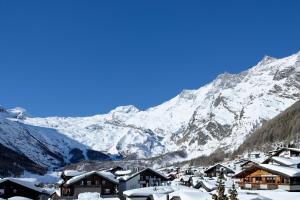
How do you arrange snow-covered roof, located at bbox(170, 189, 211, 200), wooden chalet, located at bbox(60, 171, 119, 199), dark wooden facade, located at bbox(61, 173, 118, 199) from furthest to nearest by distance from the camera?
dark wooden facade, located at bbox(61, 173, 118, 199), wooden chalet, located at bbox(60, 171, 119, 199), snow-covered roof, located at bbox(170, 189, 211, 200)

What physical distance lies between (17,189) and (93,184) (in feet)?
58.0

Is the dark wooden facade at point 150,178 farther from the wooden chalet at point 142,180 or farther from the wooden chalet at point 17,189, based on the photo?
the wooden chalet at point 17,189

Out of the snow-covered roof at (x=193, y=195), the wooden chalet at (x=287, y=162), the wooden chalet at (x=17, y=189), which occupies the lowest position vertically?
the snow-covered roof at (x=193, y=195)

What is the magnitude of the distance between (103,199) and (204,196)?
3717cm

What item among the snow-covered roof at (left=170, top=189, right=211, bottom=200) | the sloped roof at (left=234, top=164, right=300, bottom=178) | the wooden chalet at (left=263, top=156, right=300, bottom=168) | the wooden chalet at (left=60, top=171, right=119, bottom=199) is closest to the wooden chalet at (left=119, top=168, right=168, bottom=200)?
the wooden chalet at (left=60, top=171, right=119, bottom=199)

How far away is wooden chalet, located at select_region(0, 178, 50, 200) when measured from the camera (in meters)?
72.9

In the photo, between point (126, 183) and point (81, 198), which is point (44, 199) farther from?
point (126, 183)

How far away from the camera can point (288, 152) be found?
4702 inches

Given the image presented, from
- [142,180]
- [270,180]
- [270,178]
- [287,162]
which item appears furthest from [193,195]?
[142,180]

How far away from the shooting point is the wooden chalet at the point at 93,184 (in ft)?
287

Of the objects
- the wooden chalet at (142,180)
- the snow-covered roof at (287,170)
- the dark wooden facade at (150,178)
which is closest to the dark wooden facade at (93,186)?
Result: the wooden chalet at (142,180)

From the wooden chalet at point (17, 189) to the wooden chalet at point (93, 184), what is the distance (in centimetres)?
1383

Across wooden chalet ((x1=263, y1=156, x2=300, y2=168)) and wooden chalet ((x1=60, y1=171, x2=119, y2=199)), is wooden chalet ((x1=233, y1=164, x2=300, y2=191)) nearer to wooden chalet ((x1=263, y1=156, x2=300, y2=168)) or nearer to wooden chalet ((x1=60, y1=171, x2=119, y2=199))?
wooden chalet ((x1=263, y1=156, x2=300, y2=168))

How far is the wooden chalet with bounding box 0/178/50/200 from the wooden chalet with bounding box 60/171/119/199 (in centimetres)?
1383
